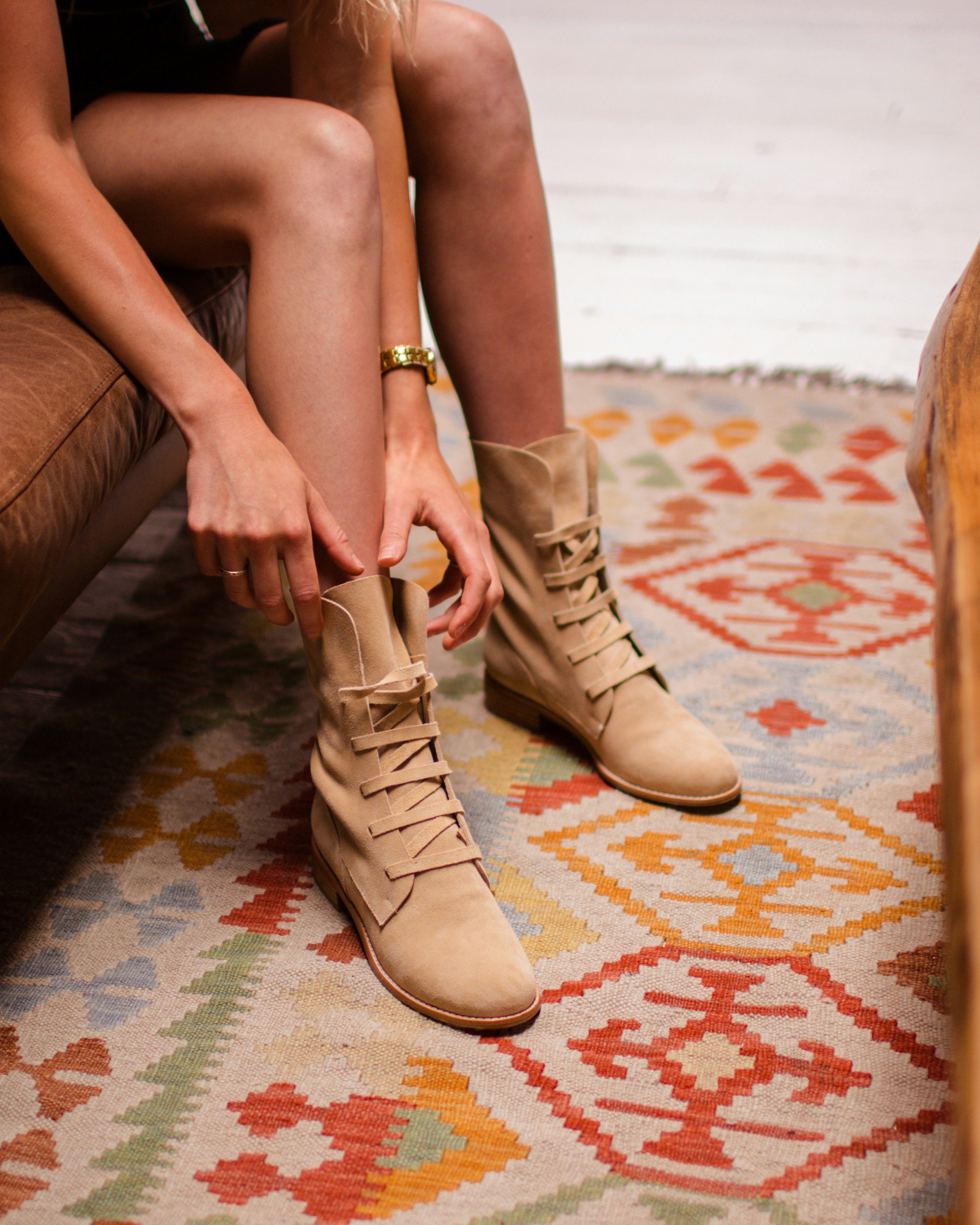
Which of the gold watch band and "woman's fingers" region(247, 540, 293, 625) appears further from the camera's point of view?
the gold watch band

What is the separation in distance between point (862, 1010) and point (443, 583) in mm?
396

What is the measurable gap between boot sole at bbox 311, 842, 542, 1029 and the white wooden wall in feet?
4.43

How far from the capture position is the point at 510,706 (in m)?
0.93

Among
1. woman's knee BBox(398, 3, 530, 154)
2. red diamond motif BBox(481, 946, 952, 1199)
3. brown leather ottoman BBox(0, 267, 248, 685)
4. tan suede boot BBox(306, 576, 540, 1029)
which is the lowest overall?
red diamond motif BBox(481, 946, 952, 1199)

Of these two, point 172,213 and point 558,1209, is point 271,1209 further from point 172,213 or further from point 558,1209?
point 172,213

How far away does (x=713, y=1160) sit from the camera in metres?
0.54

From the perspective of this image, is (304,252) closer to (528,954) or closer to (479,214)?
(479,214)

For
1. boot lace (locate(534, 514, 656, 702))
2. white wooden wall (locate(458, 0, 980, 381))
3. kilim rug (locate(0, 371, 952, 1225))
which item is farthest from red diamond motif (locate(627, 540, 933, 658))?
white wooden wall (locate(458, 0, 980, 381))

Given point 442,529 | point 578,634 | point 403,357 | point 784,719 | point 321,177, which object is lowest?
point 784,719

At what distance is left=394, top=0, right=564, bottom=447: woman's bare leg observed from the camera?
819 millimetres

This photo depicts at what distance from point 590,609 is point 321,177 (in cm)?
39

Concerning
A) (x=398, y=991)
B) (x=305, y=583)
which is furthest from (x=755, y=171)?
(x=398, y=991)

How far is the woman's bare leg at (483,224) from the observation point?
0.82 meters

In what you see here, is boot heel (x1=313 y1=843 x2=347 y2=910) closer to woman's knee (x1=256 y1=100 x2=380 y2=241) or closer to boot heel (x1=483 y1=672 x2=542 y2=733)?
boot heel (x1=483 y1=672 x2=542 y2=733)
